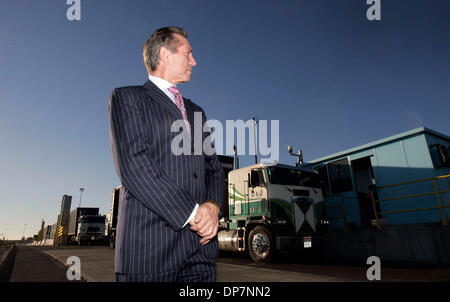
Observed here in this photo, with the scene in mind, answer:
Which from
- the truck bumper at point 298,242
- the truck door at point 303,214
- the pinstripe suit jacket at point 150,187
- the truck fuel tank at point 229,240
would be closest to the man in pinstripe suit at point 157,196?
the pinstripe suit jacket at point 150,187

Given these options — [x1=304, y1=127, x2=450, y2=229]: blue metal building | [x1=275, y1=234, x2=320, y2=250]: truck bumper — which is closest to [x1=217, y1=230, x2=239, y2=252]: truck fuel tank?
[x1=275, y1=234, x2=320, y2=250]: truck bumper

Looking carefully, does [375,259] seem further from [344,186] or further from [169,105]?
[169,105]

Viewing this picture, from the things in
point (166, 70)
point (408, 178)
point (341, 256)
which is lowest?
point (341, 256)

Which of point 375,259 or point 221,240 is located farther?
point 221,240

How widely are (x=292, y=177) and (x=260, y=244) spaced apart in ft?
7.65

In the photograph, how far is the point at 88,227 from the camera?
26.2m

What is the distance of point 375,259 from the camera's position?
821 centimetres

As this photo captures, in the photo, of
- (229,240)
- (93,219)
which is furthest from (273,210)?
(93,219)

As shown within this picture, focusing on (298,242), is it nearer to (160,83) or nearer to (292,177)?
(292,177)

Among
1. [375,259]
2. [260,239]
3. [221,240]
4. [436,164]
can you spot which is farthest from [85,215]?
[436,164]

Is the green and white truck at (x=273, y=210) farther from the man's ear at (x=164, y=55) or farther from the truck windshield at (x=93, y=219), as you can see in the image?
the truck windshield at (x=93, y=219)

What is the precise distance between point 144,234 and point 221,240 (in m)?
8.58

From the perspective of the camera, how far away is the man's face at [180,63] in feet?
5.09

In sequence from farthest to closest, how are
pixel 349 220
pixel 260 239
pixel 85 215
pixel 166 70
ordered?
pixel 85 215 → pixel 349 220 → pixel 260 239 → pixel 166 70
